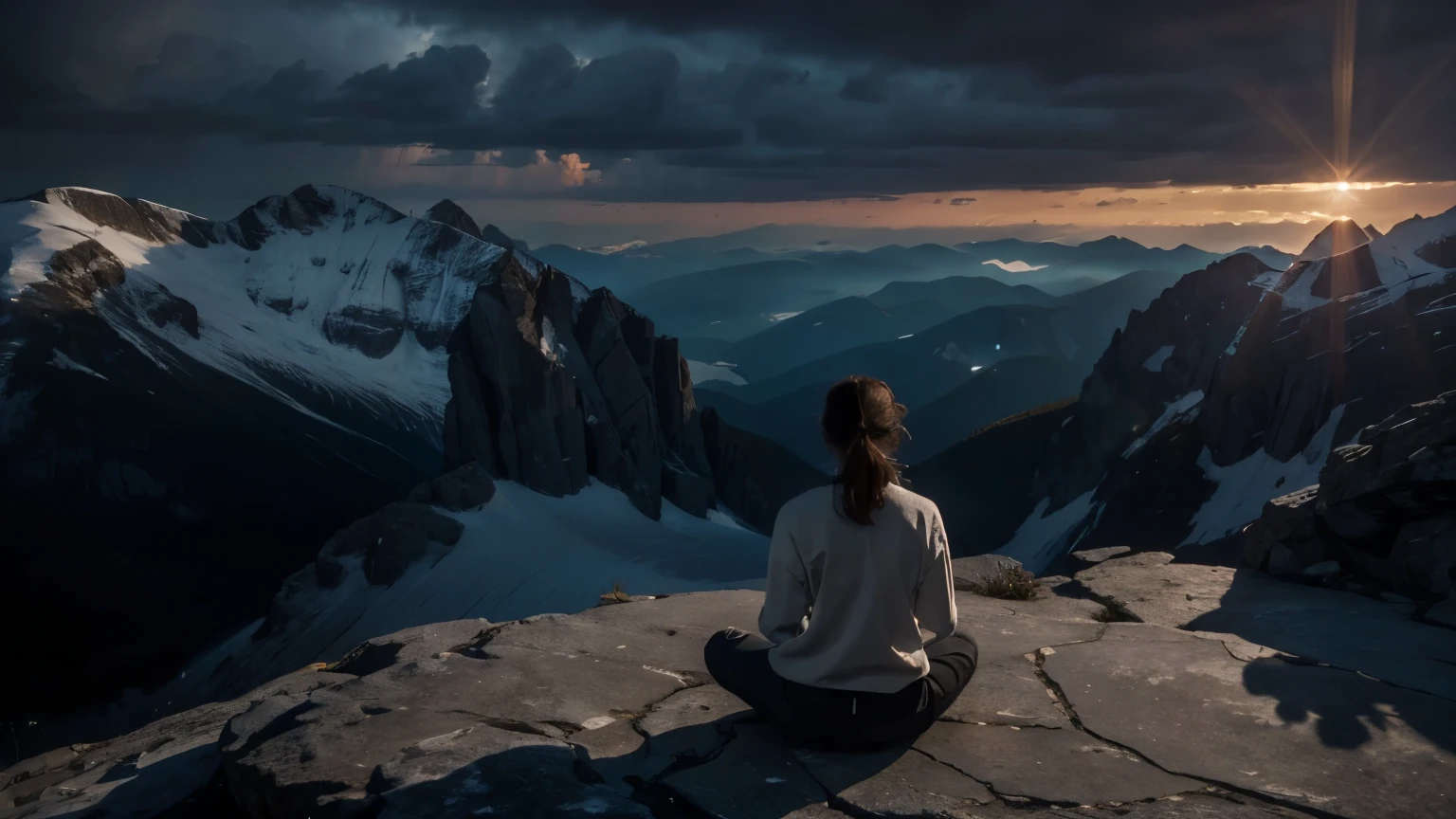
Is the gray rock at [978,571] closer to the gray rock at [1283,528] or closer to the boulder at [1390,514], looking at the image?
the gray rock at [1283,528]

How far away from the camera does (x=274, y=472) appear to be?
16475 cm

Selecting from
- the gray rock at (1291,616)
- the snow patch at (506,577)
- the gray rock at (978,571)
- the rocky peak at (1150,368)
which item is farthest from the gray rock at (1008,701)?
the rocky peak at (1150,368)

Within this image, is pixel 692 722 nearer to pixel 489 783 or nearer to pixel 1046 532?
pixel 489 783

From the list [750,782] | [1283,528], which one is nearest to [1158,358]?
[1283,528]

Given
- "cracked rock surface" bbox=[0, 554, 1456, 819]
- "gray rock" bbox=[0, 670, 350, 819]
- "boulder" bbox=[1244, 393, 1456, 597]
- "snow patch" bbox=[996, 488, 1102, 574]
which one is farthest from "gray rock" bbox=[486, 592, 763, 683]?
"snow patch" bbox=[996, 488, 1102, 574]

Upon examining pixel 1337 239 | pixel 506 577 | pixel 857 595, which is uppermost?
pixel 1337 239

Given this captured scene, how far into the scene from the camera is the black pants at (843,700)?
626 centimetres

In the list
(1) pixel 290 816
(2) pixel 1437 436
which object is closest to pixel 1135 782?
(1) pixel 290 816

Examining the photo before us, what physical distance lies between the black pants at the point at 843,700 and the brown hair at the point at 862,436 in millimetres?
1238

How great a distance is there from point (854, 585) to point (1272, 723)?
346 cm

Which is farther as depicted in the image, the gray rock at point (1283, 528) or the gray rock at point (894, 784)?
the gray rock at point (1283, 528)

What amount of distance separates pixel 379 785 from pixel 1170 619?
28.4 ft

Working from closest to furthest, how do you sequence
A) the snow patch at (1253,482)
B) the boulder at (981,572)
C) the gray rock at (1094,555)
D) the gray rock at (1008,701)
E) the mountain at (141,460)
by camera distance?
1. the gray rock at (1008,701)
2. the boulder at (981,572)
3. the gray rock at (1094,555)
4. the snow patch at (1253,482)
5. the mountain at (141,460)

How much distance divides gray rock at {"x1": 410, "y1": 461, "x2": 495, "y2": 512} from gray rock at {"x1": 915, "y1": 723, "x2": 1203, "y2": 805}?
3297 inches
